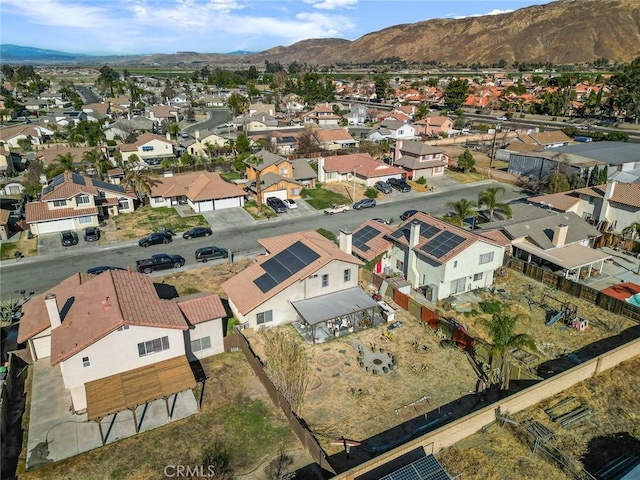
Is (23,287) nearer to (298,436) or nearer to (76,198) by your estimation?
(76,198)

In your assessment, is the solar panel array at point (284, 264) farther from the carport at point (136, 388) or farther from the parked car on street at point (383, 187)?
the parked car on street at point (383, 187)

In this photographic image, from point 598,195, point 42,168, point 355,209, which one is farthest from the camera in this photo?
point 42,168

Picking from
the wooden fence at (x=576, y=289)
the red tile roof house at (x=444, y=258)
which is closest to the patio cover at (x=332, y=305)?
the red tile roof house at (x=444, y=258)

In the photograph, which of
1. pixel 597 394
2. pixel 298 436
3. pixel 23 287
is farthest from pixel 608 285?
pixel 23 287

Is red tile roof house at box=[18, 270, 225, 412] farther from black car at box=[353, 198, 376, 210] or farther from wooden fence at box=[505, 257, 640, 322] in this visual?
black car at box=[353, 198, 376, 210]

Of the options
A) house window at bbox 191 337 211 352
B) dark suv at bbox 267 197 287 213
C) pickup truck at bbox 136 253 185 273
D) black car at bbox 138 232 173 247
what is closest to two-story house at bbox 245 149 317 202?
dark suv at bbox 267 197 287 213

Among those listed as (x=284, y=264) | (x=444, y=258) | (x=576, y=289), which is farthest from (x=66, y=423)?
(x=576, y=289)
